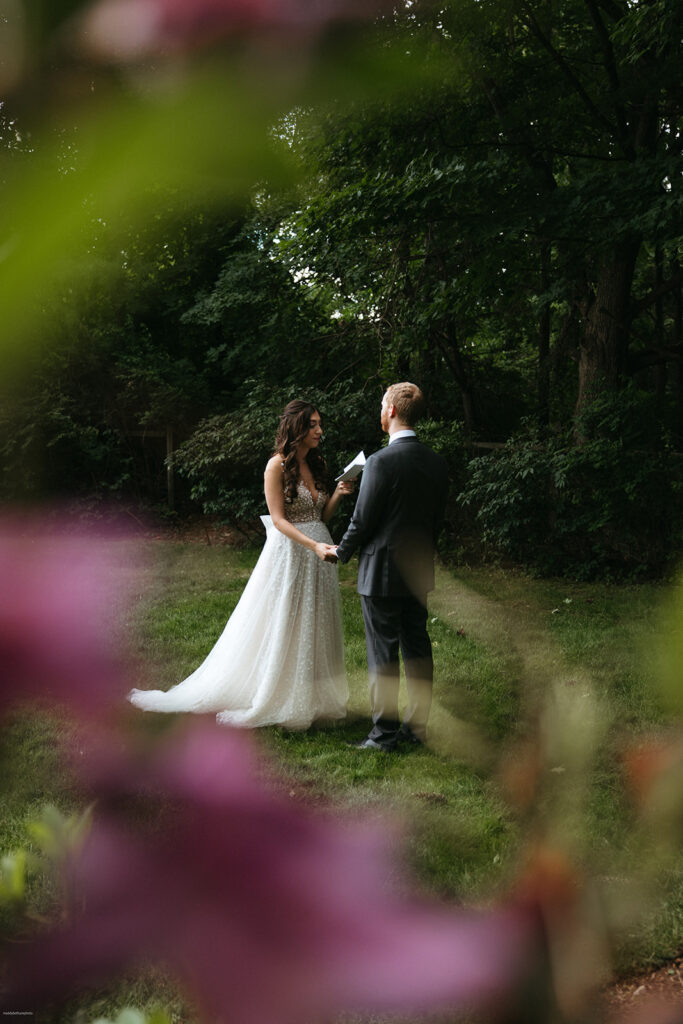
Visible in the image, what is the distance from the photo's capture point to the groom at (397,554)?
3.66 meters

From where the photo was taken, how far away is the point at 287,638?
434 centimetres

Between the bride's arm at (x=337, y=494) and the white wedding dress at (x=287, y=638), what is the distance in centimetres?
6

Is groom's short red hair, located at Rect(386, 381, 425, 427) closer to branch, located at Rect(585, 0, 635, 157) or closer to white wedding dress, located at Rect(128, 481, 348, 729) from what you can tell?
white wedding dress, located at Rect(128, 481, 348, 729)

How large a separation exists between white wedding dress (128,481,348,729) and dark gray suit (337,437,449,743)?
1.64ft

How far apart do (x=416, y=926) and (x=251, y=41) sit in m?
0.32

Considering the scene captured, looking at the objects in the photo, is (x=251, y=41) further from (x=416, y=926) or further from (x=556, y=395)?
(x=556, y=395)

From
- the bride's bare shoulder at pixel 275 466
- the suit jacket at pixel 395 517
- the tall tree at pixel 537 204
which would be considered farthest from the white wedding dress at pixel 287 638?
the tall tree at pixel 537 204

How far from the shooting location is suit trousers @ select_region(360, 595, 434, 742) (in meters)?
3.71

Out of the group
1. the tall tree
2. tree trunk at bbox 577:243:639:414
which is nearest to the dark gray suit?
the tall tree

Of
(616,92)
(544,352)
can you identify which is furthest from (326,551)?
(544,352)

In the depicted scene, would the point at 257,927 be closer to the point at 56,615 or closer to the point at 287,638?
the point at 56,615

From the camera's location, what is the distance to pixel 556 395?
10.4m

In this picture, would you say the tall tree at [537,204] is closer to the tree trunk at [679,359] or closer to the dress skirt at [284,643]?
the tree trunk at [679,359]

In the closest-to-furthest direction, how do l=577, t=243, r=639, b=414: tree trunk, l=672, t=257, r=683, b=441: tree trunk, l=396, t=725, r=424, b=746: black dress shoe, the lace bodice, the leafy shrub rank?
l=396, t=725, r=424, b=746: black dress shoe, the lace bodice, the leafy shrub, l=672, t=257, r=683, b=441: tree trunk, l=577, t=243, r=639, b=414: tree trunk
